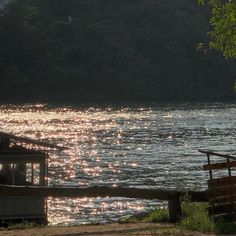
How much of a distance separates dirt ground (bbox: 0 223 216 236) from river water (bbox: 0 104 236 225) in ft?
30.6

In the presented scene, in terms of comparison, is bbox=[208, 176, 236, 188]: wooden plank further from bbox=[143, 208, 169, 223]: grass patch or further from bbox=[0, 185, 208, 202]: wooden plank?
bbox=[143, 208, 169, 223]: grass patch

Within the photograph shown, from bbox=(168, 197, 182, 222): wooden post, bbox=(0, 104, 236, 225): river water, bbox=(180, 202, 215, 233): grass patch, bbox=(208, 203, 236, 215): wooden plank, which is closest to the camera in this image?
bbox=(180, 202, 215, 233): grass patch

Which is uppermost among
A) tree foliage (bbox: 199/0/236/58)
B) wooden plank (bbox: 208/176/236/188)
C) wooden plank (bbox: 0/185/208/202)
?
tree foliage (bbox: 199/0/236/58)

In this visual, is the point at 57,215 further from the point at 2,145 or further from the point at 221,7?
the point at 221,7

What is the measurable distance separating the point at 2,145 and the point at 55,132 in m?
63.2

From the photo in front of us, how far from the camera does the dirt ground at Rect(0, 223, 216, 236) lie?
18.2m

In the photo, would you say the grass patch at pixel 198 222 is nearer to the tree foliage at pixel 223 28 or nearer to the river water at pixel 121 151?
the tree foliage at pixel 223 28

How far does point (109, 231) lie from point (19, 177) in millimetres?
12842

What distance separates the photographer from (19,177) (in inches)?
1233

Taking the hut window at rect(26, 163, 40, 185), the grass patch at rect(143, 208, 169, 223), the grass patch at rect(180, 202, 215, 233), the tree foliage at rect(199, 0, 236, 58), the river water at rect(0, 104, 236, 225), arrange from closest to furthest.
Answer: the grass patch at rect(180, 202, 215, 233) → the grass patch at rect(143, 208, 169, 223) → the tree foliage at rect(199, 0, 236, 58) → the hut window at rect(26, 163, 40, 185) → the river water at rect(0, 104, 236, 225)

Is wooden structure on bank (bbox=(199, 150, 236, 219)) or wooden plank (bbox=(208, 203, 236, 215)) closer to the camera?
wooden structure on bank (bbox=(199, 150, 236, 219))

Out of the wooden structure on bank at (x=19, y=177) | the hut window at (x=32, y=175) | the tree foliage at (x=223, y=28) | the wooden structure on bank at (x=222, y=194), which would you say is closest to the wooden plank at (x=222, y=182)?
the wooden structure on bank at (x=222, y=194)

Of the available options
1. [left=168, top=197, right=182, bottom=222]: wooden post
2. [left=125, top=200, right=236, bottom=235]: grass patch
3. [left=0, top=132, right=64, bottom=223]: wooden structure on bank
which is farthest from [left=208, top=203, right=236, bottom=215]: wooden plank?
[left=0, top=132, right=64, bottom=223]: wooden structure on bank

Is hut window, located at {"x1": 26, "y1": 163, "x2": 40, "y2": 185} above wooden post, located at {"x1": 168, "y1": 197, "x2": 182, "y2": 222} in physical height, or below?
above
